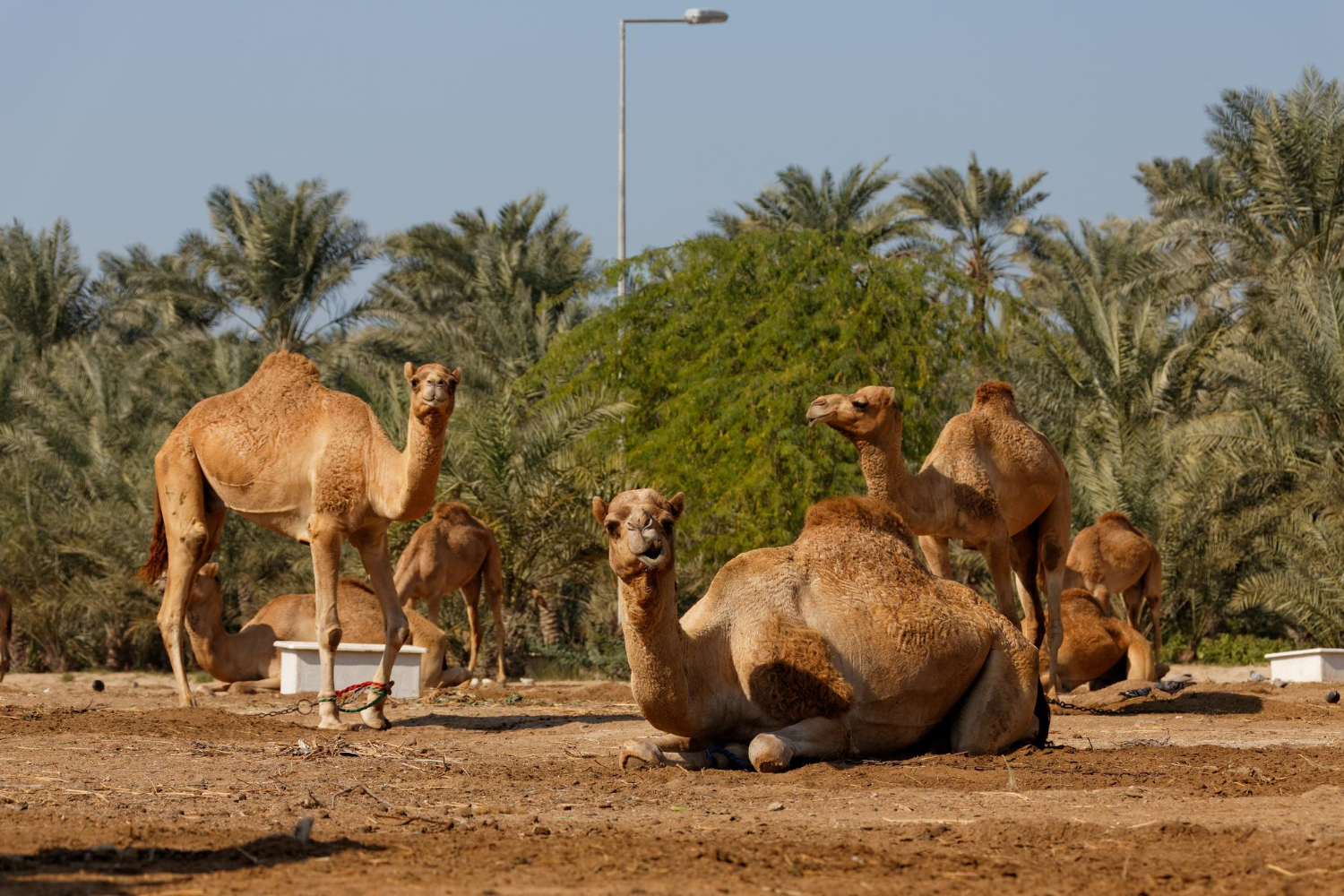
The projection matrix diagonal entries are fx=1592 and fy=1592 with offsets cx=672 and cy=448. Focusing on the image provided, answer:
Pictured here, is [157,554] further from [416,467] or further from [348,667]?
[416,467]

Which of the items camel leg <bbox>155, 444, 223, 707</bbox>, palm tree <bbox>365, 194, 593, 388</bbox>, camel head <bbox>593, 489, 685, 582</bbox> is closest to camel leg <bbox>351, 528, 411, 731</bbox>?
camel leg <bbox>155, 444, 223, 707</bbox>

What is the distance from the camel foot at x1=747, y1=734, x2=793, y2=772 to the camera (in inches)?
267

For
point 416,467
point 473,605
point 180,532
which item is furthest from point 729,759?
point 473,605

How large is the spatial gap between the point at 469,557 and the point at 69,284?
21194 mm

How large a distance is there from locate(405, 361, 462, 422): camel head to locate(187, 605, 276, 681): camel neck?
20.3 feet

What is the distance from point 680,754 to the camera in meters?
7.14

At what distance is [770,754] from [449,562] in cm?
1111

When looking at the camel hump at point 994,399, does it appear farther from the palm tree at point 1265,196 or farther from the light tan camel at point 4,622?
the palm tree at point 1265,196

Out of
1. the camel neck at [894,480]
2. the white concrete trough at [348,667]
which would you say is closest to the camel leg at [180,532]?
the white concrete trough at [348,667]

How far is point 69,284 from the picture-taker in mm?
35156

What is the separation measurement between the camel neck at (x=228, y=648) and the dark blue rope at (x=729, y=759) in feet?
29.4

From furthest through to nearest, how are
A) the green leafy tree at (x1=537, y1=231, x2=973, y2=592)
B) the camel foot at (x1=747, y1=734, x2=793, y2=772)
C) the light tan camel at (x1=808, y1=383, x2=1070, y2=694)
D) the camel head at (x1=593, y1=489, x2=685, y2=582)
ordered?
the green leafy tree at (x1=537, y1=231, x2=973, y2=592) → the light tan camel at (x1=808, y1=383, x2=1070, y2=694) → the camel foot at (x1=747, y1=734, x2=793, y2=772) → the camel head at (x1=593, y1=489, x2=685, y2=582)

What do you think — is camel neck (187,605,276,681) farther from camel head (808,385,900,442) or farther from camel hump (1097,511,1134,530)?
camel hump (1097,511,1134,530)

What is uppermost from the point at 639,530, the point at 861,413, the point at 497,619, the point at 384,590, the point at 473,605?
the point at 861,413
